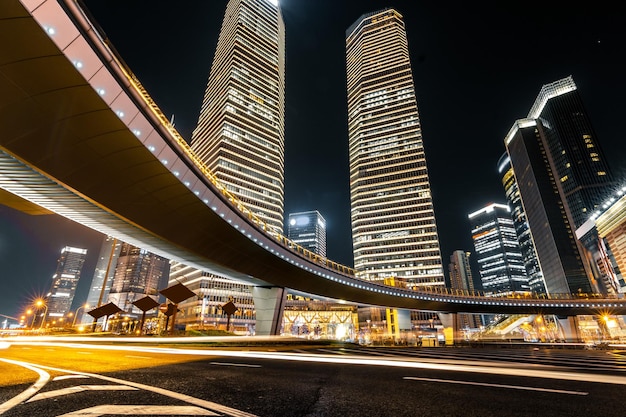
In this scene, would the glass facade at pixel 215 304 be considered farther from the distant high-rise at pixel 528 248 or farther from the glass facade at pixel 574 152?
the distant high-rise at pixel 528 248

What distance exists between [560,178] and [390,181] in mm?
81803

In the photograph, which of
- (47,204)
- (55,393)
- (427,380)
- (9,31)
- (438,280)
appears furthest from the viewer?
(438,280)

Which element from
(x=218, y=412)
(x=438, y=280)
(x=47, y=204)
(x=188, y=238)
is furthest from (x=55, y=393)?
(x=438, y=280)

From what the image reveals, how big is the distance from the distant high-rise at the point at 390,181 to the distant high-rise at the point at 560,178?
185 ft

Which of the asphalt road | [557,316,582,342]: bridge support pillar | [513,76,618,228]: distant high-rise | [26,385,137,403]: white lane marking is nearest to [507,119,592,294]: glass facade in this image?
[513,76,618,228]: distant high-rise

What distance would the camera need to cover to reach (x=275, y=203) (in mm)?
133750

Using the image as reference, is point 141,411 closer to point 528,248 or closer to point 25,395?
point 25,395

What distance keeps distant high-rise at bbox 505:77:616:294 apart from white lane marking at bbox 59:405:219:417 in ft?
539

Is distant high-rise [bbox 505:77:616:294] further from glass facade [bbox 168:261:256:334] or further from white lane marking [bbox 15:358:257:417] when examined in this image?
white lane marking [bbox 15:358:257:417]

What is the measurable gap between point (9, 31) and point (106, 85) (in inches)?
129

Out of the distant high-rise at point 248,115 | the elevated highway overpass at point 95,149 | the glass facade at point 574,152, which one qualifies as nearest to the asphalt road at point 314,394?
the elevated highway overpass at point 95,149

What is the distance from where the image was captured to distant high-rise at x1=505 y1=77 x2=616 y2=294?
13050 cm

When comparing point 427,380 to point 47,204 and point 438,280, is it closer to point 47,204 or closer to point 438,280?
point 47,204

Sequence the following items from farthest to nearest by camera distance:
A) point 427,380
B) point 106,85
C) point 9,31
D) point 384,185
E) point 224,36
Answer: point 224,36
point 384,185
point 106,85
point 9,31
point 427,380
